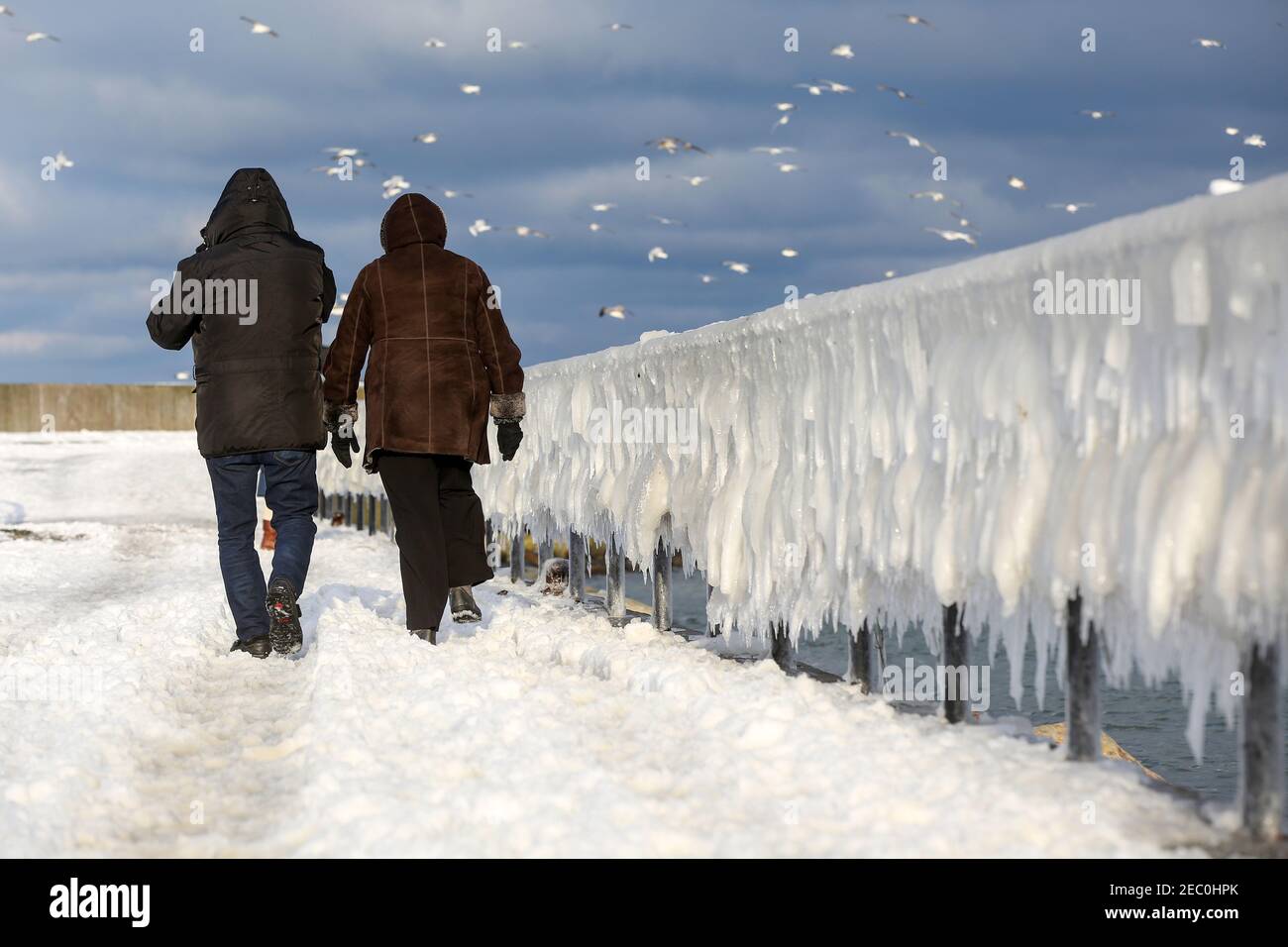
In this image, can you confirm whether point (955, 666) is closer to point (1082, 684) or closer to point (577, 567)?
point (1082, 684)

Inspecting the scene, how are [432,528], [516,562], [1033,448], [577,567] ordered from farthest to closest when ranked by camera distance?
1. [516,562]
2. [577,567]
3. [432,528]
4. [1033,448]

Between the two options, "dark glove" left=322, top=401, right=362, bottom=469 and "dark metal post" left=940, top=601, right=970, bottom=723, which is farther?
"dark glove" left=322, top=401, right=362, bottom=469

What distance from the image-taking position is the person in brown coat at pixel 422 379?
5.82 metres

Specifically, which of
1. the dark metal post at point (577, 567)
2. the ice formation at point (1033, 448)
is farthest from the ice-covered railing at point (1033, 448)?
the dark metal post at point (577, 567)

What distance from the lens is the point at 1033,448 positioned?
3.24 m

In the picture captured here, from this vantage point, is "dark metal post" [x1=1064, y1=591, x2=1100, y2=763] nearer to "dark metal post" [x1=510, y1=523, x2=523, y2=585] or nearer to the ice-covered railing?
the ice-covered railing

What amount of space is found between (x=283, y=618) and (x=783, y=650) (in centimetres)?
233

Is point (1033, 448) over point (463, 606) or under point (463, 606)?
over

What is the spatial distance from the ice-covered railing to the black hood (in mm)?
2292

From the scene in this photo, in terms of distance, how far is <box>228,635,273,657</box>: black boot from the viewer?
5773 mm

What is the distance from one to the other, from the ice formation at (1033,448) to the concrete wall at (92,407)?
42.7 meters

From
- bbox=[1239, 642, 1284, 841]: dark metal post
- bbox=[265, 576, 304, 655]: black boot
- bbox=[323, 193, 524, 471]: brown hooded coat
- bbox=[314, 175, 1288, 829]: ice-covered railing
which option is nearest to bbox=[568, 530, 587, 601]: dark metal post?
bbox=[323, 193, 524, 471]: brown hooded coat

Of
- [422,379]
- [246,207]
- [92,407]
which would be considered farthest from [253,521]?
[92,407]
